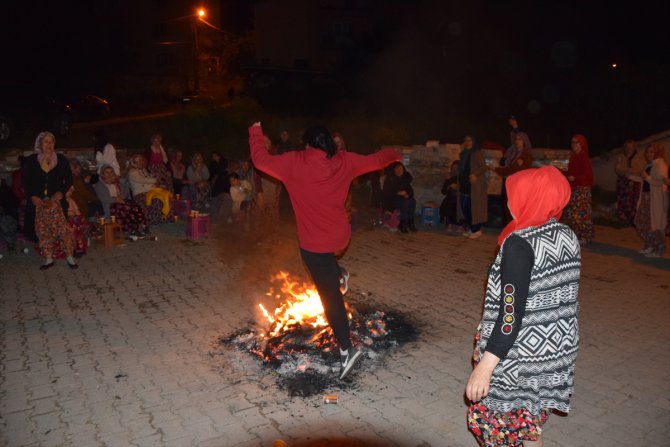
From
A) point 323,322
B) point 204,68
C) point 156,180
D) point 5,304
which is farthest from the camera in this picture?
point 204,68

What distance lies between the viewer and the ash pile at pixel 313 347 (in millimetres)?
5191

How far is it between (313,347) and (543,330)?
3211mm

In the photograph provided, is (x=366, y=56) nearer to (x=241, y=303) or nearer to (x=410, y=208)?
(x=410, y=208)

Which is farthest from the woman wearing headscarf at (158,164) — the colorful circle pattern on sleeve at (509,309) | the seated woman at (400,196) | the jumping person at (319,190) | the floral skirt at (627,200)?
the colorful circle pattern on sleeve at (509,309)

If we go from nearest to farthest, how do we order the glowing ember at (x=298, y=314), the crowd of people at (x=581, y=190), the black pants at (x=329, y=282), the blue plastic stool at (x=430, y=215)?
the black pants at (x=329, y=282), the glowing ember at (x=298, y=314), the crowd of people at (x=581, y=190), the blue plastic stool at (x=430, y=215)

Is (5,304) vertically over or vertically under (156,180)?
under

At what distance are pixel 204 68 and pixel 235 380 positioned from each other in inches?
1174

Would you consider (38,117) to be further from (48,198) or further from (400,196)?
(400,196)

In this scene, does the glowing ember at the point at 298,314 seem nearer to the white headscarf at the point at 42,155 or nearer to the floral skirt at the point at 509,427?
the floral skirt at the point at 509,427

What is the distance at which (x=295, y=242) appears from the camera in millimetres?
10492

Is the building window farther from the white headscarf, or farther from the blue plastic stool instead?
the white headscarf

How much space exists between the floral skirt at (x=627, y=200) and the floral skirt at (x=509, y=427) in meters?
9.49

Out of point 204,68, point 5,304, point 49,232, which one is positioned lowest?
point 5,304

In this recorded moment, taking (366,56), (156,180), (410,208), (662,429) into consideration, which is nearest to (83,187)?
(156,180)
